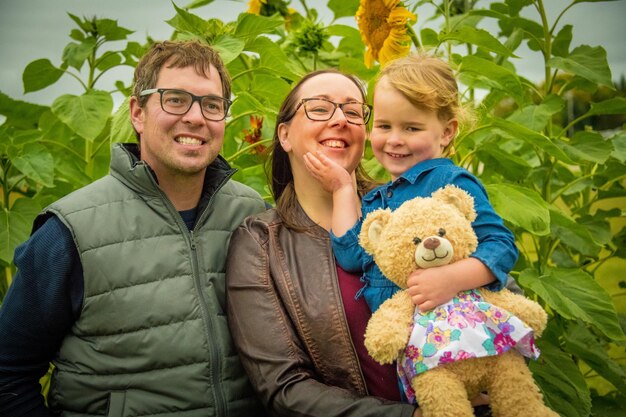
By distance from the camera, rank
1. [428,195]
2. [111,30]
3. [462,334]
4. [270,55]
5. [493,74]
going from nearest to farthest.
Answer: [462,334], [428,195], [493,74], [270,55], [111,30]

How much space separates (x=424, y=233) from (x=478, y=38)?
0.92 metres

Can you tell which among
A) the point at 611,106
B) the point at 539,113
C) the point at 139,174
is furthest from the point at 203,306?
the point at 611,106

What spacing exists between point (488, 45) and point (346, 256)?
90 cm

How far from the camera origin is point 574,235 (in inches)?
91.0

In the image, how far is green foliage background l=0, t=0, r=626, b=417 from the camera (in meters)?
2.04

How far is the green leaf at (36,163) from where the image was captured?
2125mm

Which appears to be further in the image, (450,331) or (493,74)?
(493,74)

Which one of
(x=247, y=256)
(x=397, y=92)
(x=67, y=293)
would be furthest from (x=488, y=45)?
(x=67, y=293)

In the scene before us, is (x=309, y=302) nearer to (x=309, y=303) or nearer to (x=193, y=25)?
(x=309, y=303)

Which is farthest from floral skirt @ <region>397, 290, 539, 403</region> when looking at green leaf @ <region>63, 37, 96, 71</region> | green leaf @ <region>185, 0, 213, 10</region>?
green leaf @ <region>63, 37, 96, 71</region>

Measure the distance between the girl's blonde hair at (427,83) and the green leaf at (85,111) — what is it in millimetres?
1039

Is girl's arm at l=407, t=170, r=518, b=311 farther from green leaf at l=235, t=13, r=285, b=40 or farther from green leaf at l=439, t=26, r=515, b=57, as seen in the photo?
green leaf at l=235, t=13, r=285, b=40

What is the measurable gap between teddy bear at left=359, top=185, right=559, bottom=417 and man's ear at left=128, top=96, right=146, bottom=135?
0.84 meters

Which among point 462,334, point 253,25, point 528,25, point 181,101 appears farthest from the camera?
point 528,25
